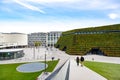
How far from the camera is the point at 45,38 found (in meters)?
179

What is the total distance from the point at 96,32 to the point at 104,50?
1047 cm

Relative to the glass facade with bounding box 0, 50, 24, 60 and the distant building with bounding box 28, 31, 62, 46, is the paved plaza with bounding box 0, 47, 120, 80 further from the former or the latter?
the distant building with bounding box 28, 31, 62, 46

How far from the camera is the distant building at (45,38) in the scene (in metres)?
170

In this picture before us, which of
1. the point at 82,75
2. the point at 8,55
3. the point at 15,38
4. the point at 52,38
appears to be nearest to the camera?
the point at 82,75

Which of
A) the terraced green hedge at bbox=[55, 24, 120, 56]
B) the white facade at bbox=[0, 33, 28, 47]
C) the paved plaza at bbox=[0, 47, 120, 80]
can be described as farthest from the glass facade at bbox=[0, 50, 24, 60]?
the white facade at bbox=[0, 33, 28, 47]

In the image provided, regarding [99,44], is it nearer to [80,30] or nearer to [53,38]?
[80,30]

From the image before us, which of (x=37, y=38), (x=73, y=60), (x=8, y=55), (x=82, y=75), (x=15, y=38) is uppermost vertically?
(x=37, y=38)

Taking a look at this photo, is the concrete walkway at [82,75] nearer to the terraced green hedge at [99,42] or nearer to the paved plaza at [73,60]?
the paved plaza at [73,60]

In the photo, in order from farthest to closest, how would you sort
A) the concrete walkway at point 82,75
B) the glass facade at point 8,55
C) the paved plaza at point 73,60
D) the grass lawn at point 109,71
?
the glass facade at point 8,55 → the grass lawn at point 109,71 → the paved plaza at point 73,60 → the concrete walkway at point 82,75

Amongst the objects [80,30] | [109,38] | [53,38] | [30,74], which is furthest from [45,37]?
[30,74]

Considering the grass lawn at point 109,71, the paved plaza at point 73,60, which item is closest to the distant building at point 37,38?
the paved plaza at point 73,60

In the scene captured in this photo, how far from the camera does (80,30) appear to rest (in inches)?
3182

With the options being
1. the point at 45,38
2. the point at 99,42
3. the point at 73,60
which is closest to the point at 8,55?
the point at 73,60

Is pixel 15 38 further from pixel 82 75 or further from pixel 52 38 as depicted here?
pixel 82 75
